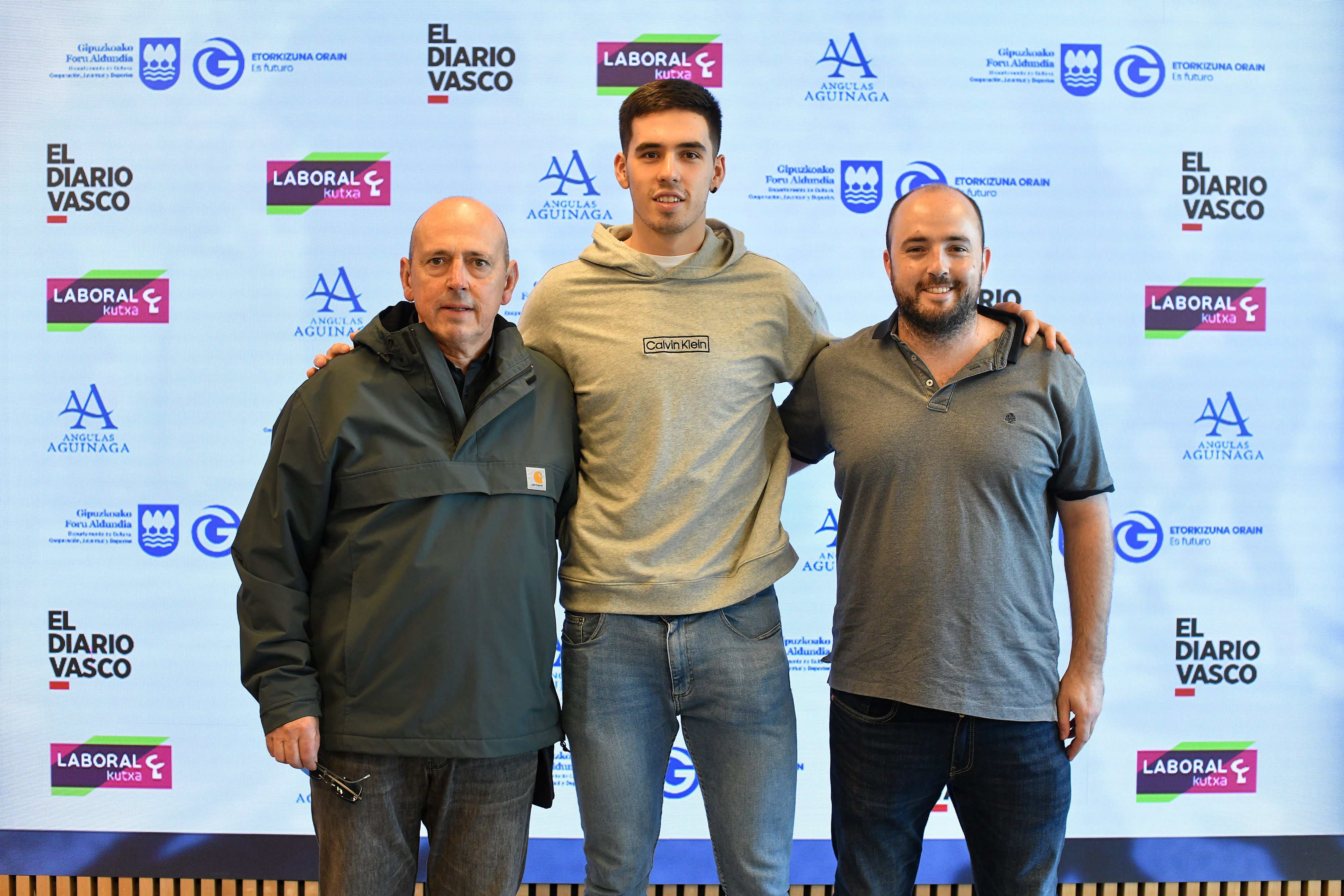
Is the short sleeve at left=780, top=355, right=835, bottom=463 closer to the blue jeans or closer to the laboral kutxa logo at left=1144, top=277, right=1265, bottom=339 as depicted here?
the blue jeans

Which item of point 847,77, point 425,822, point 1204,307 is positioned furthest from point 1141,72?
point 425,822

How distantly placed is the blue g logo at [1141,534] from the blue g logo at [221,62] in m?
3.27

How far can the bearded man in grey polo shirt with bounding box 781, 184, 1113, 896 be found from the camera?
1483 millimetres

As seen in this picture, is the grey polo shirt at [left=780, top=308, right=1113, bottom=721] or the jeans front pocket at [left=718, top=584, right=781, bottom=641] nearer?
the grey polo shirt at [left=780, top=308, right=1113, bottom=721]

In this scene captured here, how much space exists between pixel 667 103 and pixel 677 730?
4.05ft

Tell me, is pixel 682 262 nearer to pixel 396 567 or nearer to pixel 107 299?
pixel 396 567

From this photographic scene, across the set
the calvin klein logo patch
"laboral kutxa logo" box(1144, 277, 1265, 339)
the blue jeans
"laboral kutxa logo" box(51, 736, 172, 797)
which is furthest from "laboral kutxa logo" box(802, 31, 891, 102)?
"laboral kutxa logo" box(51, 736, 172, 797)

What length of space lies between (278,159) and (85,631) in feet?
5.56

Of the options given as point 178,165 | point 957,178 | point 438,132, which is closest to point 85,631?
point 178,165

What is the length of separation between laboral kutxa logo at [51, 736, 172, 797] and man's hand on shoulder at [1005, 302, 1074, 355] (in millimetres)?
2052

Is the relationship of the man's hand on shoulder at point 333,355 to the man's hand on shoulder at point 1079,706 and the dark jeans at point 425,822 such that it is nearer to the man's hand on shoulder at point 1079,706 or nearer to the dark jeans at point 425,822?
the dark jeans at point 425,822

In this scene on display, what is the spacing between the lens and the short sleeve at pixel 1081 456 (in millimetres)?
1530

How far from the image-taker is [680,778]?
282 centimetres

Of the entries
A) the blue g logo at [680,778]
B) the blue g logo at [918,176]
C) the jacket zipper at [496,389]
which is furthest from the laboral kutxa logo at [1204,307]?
the jacket zipper at [496,389]
